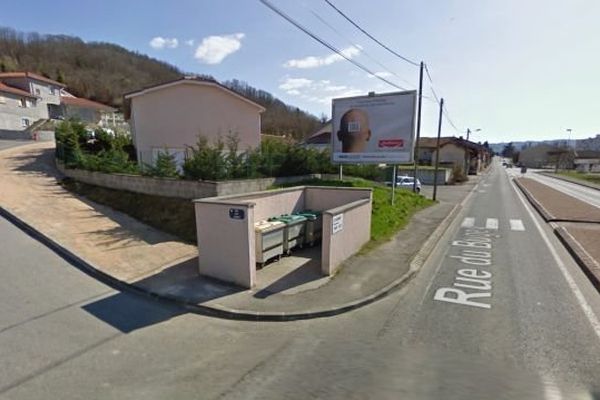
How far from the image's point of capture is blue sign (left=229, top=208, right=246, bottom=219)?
562cm

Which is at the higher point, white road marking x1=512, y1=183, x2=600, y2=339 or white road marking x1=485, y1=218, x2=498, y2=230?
white road marking x1=512, y1=183, x2=600, y2=339

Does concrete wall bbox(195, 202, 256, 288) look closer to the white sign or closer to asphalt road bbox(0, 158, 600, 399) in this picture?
asphalt road bbox(0, 158, 600, 399)

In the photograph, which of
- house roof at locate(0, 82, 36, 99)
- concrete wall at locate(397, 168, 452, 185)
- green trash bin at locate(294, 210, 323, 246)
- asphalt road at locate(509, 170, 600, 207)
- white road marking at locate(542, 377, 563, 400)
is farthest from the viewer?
house roof at locate(0, 82, 36, 99)

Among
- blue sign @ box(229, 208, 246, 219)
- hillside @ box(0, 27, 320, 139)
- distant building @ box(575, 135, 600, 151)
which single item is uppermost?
hillside @ box(0, 27, 320, 139)

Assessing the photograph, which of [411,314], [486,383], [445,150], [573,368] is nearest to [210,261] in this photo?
[411,314]

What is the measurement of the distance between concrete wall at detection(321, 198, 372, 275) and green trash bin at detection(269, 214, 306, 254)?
1.23 metres

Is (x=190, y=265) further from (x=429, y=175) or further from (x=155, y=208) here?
(x=429, y=175)

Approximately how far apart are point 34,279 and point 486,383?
7203 mm

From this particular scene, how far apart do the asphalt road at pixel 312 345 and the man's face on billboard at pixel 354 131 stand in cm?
867

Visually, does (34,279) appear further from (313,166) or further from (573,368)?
(313,166)

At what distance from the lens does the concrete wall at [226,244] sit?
225 inches

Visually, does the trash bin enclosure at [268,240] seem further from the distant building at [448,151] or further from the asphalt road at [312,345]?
the distant building at [448,151]

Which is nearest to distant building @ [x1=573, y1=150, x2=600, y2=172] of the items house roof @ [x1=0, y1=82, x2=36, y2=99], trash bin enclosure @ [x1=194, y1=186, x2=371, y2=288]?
trash bin enclosure @ [x1=194, y1=186, x2=371, y2=288]

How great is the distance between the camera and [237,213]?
568 cm
